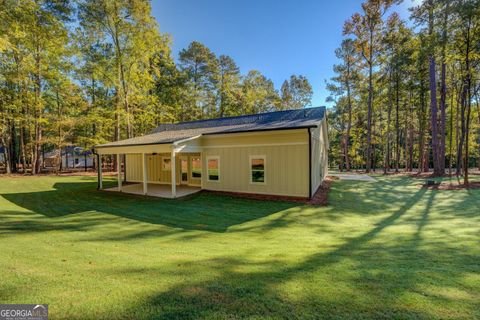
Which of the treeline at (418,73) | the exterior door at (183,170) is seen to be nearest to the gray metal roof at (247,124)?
the exterior door at (183,170)

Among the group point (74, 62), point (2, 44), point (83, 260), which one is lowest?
point (83, 260)

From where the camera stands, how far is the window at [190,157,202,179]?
1314 cm

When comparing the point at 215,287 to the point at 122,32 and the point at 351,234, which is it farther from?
the point at 122,32

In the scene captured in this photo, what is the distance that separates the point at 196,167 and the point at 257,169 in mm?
4158

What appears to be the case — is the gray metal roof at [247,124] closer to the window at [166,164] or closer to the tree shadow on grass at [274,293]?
the window at [166,164]

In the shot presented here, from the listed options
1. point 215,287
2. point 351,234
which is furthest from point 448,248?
point 215,287

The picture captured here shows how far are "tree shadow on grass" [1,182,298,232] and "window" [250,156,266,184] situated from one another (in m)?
1.35

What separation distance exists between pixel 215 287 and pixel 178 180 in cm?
1200

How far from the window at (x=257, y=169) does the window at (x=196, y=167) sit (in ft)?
11.4

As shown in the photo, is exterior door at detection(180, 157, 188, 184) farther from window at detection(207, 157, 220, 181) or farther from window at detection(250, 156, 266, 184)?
window at detection(250, 156, 266, 184)

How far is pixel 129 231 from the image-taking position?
5.91 meters

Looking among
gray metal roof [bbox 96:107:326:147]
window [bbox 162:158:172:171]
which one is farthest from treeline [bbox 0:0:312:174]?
window [bbox 162:158:172:171]

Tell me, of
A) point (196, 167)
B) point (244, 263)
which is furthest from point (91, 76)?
point (244, 263)

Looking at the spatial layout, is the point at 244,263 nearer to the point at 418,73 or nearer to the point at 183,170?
the point at 183,170
